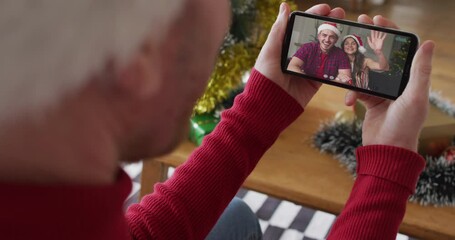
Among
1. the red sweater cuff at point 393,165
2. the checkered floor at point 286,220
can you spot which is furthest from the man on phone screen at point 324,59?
the checkered floor at point 286,220

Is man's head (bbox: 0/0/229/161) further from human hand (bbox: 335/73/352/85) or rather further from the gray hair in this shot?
human hand (bbox: 335/73/352/85)

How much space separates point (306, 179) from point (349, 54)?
27 centimetres

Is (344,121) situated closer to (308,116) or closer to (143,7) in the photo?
(308,116)

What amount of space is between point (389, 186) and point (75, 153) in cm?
43

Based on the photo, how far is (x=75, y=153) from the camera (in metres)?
0.37

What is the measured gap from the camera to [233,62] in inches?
41.9

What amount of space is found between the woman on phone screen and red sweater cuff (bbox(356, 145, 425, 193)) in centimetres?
9

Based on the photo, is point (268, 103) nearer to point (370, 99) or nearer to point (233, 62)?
point (370, 99)

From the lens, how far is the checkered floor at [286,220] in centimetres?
135

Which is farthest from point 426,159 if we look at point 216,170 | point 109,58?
point 109,58

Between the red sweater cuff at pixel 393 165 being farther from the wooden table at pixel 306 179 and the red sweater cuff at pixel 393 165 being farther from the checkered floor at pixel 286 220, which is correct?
the checkered floor at pixel 286 220

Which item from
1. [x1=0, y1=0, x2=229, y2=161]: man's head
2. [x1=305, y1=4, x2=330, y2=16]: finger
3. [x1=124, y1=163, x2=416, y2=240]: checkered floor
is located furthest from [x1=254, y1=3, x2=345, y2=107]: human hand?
[x1=124, y1=163, x2=416, y2=240]: checkered floor

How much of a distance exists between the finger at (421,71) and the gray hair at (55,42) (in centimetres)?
44

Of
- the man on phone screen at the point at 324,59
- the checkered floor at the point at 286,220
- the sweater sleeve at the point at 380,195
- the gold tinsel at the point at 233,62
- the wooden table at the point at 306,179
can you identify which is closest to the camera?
the sweater sleeve at the point at 380,195
